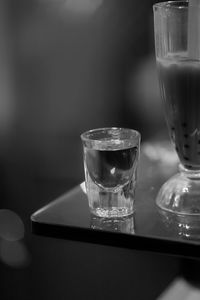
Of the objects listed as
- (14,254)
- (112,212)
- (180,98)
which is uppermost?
(180,98)

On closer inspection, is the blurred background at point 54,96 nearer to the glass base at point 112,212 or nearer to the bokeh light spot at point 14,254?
the bokeh light spot at point 14,254

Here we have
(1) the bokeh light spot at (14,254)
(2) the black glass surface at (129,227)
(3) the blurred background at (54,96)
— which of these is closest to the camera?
(2) the black glass surface at (129,227)

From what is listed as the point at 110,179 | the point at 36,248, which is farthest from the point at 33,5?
the point at 110,179

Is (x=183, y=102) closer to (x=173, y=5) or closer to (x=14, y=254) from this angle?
(x=173, y=5)

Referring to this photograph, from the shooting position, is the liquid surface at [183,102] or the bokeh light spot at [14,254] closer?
the liquid surface at [183,102]

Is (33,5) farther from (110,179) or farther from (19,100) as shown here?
(110,179)

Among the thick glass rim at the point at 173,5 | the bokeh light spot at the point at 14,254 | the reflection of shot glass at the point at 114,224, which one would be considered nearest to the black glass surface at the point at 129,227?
the reflection of shot glass at the point at 114,224

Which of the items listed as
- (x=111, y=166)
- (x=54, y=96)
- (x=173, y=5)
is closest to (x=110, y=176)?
(x=111, y=166)

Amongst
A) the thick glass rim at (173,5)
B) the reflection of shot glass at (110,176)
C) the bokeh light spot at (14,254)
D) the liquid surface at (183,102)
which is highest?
the thick glass rim at (173,5)
